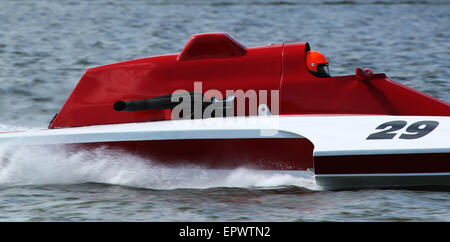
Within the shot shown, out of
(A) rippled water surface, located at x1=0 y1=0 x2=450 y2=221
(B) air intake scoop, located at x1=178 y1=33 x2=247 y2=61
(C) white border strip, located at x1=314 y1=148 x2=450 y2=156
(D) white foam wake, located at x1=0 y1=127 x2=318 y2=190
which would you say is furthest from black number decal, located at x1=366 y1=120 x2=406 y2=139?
(B) air intake scoop, located at x1=178 y1=33 x2=247 y2=61

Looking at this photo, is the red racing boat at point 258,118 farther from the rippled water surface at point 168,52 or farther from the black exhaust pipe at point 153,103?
the rippled water surface at point 168,52

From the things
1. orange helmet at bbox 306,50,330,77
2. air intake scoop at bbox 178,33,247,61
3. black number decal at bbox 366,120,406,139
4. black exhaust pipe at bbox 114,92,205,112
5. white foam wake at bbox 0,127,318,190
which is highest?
air intake scoop at bbox 178,33,247,61

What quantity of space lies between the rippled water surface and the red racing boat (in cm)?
16

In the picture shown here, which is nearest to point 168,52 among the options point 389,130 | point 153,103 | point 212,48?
point 212,48

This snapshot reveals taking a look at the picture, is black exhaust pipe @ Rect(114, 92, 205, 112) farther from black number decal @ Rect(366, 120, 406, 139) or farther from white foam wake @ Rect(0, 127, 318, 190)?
black number decal @ Rect(366, 120, 406, 139)

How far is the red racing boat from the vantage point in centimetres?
504

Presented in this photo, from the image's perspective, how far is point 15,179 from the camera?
5773 mm

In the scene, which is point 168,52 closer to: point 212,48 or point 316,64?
point 212,48

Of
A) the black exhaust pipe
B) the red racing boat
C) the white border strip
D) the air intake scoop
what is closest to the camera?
the white border strip

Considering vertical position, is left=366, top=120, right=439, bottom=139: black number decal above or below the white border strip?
above

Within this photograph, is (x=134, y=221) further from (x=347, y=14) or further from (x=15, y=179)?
(x=347, y=14)

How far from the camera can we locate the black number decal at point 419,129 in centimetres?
507

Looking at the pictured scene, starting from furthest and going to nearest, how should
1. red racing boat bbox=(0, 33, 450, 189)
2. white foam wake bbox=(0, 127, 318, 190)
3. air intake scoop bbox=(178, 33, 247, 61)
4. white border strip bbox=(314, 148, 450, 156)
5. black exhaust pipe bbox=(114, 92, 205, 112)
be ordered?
air intake scoop bbox=(178, 33, 247, 61) < black exhaust pipe bbox=(114, 92, 205, 112) < white foam wake bbox=(0, 127, 318, 190) < red racing boat bbox=(0, 33, 450, 189) < white border strip bbox=(314, 148, 450, 156)

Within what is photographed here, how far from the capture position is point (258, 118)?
5.38 m
